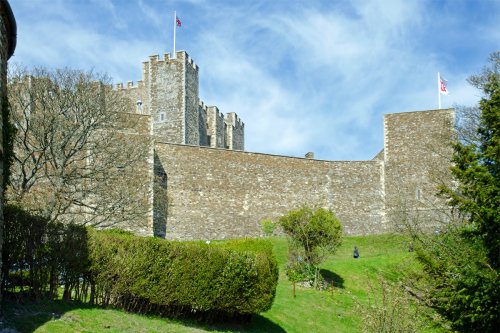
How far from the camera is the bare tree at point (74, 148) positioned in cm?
2089

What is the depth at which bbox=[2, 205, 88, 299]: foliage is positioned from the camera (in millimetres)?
10898

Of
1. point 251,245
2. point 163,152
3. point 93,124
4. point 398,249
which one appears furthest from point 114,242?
point 398,249

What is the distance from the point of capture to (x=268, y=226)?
3325 cm

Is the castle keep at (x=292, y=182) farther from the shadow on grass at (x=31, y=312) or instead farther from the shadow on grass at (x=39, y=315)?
the shadow on grass at (x=31, y=312)

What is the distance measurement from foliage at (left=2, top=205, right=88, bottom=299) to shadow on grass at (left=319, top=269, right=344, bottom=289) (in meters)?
13.7

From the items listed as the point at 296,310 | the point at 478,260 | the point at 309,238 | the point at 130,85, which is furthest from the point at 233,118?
the point at 478,260

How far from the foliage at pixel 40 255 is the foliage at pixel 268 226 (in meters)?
21.5

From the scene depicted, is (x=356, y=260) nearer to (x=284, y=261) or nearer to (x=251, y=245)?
(x=284, y=261)

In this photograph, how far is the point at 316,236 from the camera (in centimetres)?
2384

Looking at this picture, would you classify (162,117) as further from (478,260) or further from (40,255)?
(478,260)

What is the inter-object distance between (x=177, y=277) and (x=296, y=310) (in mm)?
6467

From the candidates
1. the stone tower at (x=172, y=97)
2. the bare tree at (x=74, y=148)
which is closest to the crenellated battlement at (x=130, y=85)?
the stone tower at (x=172, y=97)

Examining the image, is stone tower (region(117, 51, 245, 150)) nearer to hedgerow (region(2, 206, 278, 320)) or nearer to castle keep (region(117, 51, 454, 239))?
castle keep (region(117, 51, 454, 239))

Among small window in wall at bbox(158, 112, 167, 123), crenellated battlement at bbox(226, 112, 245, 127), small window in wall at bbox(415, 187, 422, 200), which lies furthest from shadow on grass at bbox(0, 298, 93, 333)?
crenellated battlement at bbox(226, 112, 245, 127)
